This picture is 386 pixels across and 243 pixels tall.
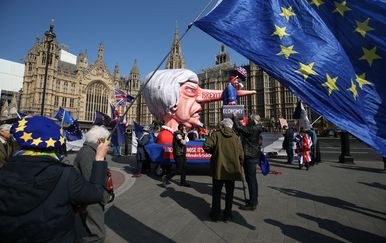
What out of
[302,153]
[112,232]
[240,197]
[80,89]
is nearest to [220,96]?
[240,197]

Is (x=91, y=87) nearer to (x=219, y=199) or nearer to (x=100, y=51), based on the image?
(x=100, y=51)

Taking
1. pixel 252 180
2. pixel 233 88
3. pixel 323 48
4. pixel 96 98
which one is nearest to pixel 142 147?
pixel 233 88

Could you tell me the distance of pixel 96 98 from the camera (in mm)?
55844

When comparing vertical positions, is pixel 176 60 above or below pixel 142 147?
above

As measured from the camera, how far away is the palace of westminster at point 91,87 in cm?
4878

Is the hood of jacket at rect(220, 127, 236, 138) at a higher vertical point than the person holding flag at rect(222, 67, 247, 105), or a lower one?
lower

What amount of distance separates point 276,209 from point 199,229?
176 centimetres

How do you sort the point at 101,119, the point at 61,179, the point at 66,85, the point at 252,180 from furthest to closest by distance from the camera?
1. the point at 66,85
2. the point at 101,119
3. the point at 252,180
4. the point at 61,179

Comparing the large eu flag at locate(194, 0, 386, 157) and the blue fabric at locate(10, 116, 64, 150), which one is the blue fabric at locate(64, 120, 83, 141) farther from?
the blue fabric at locate(10, 116, 64, 150)

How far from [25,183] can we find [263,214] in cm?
375

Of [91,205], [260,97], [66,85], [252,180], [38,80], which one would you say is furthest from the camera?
[66,85]

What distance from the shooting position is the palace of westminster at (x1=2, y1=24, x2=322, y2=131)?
48781 millimetres

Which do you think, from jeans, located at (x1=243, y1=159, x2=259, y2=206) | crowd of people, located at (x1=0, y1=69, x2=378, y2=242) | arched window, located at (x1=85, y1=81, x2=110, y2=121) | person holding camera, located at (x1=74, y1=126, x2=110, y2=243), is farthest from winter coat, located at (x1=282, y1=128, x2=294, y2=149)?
arched window, located at (x1=85, y1=81, x2=110, y2=121)

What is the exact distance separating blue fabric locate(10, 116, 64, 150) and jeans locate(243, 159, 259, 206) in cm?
347
